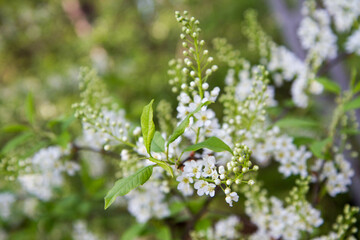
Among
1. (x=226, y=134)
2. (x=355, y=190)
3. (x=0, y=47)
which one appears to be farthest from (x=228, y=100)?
(x=0, y=47)

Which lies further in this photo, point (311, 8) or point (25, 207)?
point (25, 207)

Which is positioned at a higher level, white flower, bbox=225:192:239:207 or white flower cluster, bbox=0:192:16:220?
white flower cluster, bbox=0:192:16:220

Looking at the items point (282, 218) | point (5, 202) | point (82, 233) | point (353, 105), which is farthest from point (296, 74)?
point (5, 202)

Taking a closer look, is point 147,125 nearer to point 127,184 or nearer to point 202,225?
point 127,184

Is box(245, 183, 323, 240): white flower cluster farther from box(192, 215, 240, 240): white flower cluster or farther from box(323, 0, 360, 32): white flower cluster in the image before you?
box(323, 0, 360, 32): white flower cluster

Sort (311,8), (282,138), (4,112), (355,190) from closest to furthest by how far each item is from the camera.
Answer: (282,138)
(311,8)
(355,190)
(4,112)

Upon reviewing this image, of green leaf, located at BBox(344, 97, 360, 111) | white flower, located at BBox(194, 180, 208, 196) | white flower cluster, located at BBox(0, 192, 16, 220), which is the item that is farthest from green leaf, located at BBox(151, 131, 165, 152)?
white flower cluster, located at BBox(0, 192, 16, 220)

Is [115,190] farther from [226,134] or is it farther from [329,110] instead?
[329,110]
